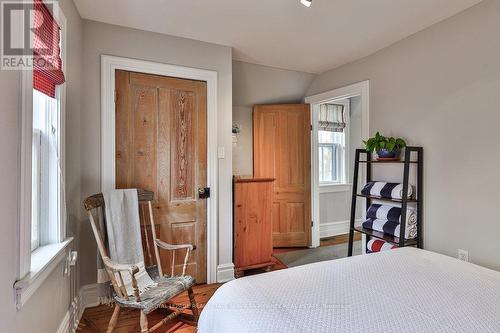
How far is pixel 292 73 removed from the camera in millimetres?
3592

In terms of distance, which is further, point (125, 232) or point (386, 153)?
point (386, 153)

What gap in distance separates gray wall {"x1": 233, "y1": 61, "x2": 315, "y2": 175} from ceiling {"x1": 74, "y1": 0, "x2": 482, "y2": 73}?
528mm

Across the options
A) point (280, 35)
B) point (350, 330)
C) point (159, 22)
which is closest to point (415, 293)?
point (350, 330)

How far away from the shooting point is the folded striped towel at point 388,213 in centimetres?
242

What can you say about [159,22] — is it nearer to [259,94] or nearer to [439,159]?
[259,94]

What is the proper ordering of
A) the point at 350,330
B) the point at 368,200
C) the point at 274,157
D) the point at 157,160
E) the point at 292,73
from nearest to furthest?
1. the point at 350,330
2. the point at 157,160
3. the point at 368,200
4. the point at 292,73
5. the point at 274,157

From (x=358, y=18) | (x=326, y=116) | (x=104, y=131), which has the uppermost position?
(x=358, y=18)

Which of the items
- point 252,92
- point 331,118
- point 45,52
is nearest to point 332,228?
point 331,118

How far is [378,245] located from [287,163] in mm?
1660

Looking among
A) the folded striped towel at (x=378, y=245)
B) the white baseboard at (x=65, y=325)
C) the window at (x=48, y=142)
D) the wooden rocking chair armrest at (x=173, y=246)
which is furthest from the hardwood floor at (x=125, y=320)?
the folded striped towel at (x=378, y=245)

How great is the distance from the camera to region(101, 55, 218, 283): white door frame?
232 centimetres

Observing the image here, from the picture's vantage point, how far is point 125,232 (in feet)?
6.95

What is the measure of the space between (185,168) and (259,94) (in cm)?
167

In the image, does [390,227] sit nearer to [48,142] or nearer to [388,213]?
[388,213]
